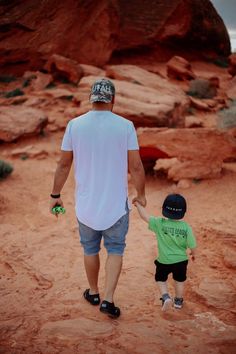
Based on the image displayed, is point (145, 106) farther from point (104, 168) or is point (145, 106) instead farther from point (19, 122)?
point (104, 168)

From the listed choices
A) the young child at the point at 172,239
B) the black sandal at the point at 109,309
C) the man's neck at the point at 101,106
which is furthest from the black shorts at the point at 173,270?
the man's neck at the point at 101,106

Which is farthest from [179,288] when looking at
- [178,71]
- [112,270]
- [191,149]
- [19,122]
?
[178,71]

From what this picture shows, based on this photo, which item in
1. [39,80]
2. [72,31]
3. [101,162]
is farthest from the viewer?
[72,31]

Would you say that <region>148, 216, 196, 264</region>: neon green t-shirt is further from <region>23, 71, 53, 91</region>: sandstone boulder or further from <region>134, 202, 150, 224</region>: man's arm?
<region>23, 71, 53, 91</region>: sandstone boulder

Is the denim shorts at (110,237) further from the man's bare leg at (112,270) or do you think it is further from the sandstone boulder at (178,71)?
the sandstone boulder at (178,71)

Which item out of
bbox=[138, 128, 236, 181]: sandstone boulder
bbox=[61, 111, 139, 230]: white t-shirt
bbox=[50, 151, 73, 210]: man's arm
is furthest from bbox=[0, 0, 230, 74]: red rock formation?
bbox=[61, 111, 139, 230]: white t-shirt

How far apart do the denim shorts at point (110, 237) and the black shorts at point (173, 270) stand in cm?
36

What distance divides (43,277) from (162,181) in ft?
12.3

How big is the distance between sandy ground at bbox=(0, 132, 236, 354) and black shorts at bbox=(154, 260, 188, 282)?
0.33m

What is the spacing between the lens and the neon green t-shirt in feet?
10.3

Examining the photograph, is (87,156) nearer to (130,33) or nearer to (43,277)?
(43,277)

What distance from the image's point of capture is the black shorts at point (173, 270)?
126 inches

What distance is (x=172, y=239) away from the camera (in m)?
3.15

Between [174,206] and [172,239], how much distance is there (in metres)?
0.27
